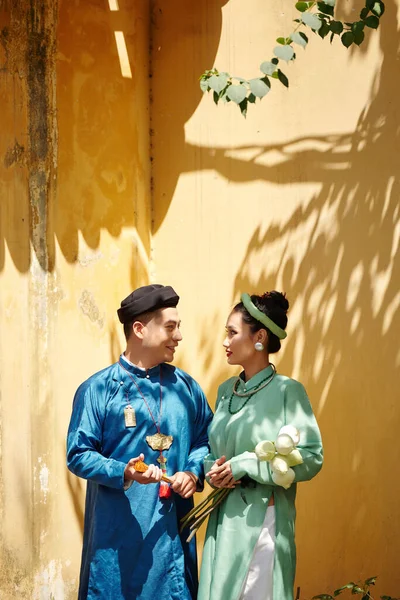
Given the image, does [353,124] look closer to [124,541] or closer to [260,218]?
[260,218]

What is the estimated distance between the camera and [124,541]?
16.5ft

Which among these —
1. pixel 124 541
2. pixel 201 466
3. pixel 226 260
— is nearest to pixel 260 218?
pixel 226 260

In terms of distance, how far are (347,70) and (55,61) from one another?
1644 mm

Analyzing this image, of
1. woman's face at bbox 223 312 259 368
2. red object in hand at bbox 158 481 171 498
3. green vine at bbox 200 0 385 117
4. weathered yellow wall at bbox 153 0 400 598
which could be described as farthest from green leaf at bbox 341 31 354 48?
red object in hand at bbox 158 481 171 498

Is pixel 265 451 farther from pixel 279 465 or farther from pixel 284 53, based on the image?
pixel 284 53

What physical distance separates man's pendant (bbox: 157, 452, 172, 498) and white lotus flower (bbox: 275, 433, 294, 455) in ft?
2.21

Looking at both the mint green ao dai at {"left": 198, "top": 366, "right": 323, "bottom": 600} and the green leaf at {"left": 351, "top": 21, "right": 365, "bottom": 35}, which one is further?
the green leaf at {"left": 351, "top": 21, "right": 365, "bottom": 35}

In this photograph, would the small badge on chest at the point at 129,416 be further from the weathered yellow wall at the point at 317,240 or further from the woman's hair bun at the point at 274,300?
the weathered yellow wall at the point at 317,240

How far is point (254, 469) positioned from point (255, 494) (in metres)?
0.14

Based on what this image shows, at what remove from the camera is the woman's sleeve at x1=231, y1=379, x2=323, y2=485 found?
4.73m

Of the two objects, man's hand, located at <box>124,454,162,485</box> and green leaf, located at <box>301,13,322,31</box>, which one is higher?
green leaf, located at <box>301,13,322,31</box>

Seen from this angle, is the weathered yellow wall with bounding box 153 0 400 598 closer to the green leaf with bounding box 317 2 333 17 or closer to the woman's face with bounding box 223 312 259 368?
the green leaf with bounding box 317 2 333 17

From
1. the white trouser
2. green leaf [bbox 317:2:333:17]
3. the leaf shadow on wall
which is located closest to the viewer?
the white trouser

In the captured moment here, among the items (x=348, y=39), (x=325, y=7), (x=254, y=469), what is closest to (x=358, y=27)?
(x=348, y=39)
